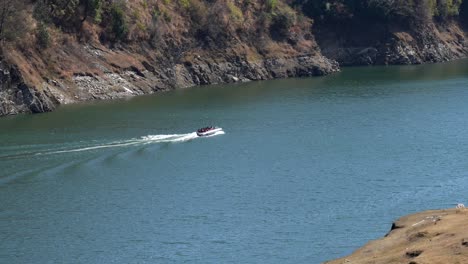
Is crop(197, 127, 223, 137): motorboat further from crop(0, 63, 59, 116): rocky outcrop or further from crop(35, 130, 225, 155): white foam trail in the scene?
crop(0, 63, 59, 116): rocky outcrop

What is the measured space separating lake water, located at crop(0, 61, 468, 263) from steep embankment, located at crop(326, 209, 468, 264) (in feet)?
12.6

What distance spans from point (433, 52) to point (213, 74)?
53.4 m

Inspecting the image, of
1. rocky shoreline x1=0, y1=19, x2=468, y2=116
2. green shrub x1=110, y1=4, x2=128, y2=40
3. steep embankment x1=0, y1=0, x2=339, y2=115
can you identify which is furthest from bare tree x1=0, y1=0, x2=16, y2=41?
green shrub x1=110, y1=4, x2=128, y2=40

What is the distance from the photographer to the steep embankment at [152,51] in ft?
423

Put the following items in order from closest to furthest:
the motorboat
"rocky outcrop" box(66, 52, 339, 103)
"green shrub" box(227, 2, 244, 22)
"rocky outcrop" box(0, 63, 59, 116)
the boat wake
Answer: the boat wake < the motorboat < "rocky outcrop" box(0, 63, 59, 116) < "rocky outcrop" box(66, 52, 339, 103) < "green shrub" box(227, 2, 244, 22)

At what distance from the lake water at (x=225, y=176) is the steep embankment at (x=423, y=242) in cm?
384

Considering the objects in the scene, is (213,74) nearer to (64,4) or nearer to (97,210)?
(64,4)

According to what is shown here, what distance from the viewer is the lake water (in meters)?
66.1

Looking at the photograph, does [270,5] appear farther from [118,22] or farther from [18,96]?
[18,96]

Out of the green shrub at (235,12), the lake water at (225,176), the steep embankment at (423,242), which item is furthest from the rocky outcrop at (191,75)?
the steep embankment at (423,242)

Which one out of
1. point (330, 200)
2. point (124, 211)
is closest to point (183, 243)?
point (124, 211)

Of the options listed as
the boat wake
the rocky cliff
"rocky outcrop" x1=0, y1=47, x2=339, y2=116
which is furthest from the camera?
the rocky cliff

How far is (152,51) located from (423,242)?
99354 mm

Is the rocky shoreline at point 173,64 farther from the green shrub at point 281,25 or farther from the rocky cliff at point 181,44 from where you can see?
the green shrub at point 281,25
